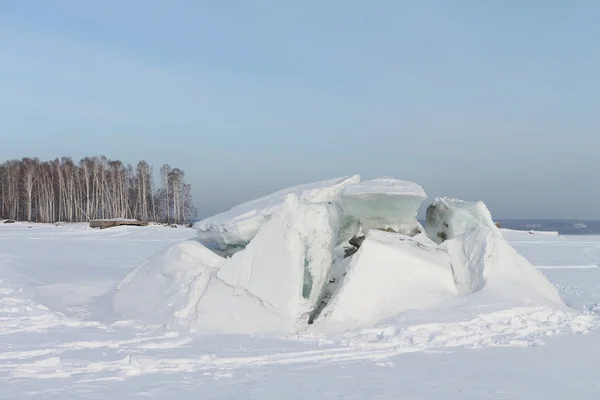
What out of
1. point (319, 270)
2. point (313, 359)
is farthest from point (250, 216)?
point (313, 359)

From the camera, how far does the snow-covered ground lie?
180 inches

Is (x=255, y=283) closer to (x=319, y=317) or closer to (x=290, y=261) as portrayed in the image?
(x=290, y=261)

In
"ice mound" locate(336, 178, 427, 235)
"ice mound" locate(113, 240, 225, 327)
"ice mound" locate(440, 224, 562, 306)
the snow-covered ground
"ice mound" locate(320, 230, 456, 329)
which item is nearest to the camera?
the snow-covered ground

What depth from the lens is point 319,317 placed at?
7195mm

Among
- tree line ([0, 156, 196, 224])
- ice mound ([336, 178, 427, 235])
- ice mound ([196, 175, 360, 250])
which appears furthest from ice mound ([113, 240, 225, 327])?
tree line ([0, 156, 196, 224])

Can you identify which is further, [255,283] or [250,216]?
[250,216]

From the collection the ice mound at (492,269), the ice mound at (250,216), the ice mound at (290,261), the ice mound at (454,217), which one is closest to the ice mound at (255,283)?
the ice mound at (290,261)

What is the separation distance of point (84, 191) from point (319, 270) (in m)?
54.5

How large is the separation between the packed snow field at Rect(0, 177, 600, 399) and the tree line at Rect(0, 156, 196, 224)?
1820 inches

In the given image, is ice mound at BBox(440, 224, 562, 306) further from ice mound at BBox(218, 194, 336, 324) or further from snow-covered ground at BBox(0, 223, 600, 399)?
ice mound at BBox(218, 194, 336, 324)

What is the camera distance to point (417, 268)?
796 centimetres

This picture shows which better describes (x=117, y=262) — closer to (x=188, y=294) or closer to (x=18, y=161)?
(x=188, y=294)

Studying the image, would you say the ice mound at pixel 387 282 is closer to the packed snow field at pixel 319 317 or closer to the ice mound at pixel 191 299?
the packed snow field at pixel 319 317

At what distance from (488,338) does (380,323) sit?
1.36 m
